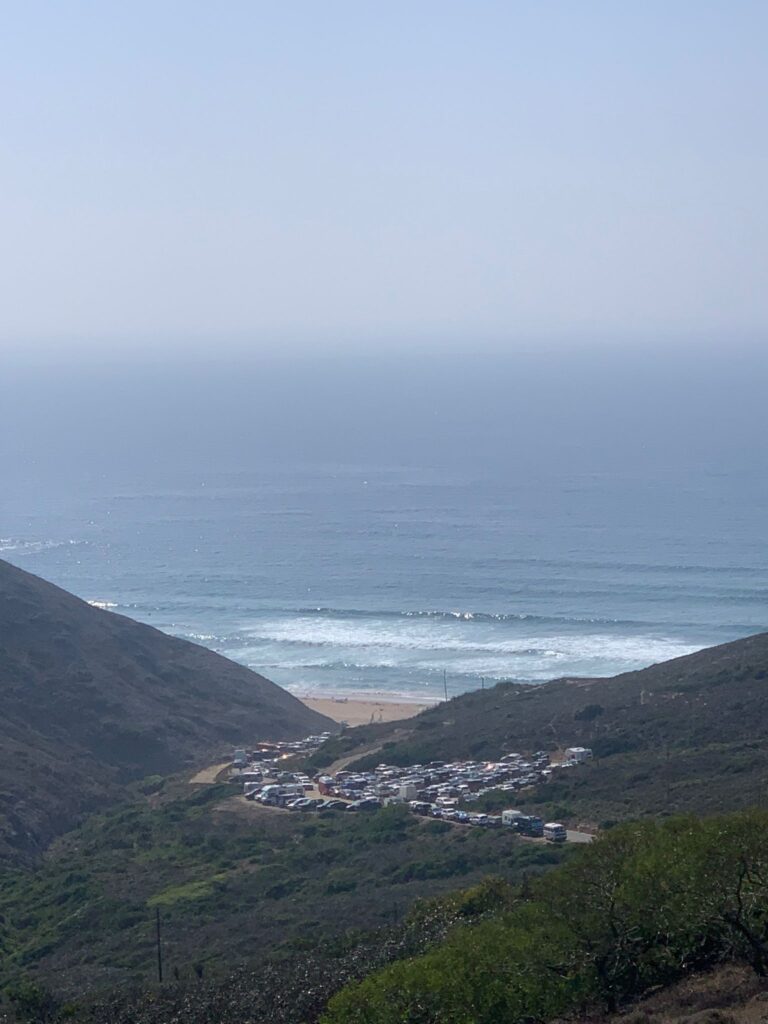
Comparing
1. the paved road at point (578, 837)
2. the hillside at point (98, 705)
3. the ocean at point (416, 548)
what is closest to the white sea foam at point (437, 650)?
the ocean at point (416, 548)

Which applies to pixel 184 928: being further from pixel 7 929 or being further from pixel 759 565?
pixel 759 565

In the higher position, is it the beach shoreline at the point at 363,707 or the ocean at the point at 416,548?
the ocean at the point at 416,548

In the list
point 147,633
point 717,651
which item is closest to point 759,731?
point 717,651

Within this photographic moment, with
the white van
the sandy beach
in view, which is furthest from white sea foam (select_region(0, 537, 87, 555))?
the white van

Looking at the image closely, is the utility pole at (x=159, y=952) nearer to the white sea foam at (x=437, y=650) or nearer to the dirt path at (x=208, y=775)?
the dirt path at (x=208, y=775)

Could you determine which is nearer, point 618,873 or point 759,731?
point 618,873

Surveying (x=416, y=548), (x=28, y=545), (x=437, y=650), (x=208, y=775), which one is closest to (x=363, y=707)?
(x=437, y=650)

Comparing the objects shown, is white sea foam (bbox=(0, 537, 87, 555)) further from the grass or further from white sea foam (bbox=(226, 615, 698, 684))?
the grass
